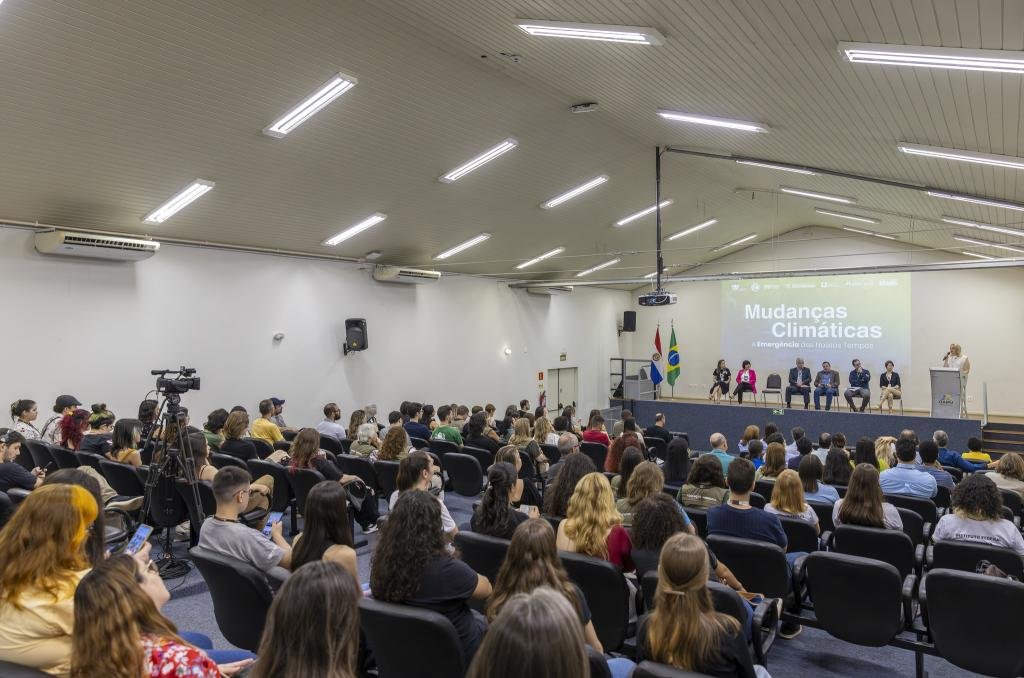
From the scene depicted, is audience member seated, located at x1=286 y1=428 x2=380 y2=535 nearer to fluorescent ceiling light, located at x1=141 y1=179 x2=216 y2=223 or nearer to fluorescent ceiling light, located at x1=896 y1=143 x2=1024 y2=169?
fluorescent ceiling light, located at x1=141 y1=179 x2=216 y2=223

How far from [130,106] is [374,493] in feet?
13.9

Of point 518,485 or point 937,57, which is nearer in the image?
point 937,57

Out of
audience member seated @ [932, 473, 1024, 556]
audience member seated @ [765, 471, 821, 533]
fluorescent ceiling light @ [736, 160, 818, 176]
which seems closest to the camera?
audience member seated @ [932, 473, 1024, 556]

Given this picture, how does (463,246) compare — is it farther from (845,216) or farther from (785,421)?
(845,216)

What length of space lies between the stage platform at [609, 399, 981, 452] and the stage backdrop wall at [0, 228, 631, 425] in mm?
3578

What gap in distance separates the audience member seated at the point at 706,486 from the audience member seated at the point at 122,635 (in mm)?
3232

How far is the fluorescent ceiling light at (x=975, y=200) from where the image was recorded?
26.1 feet

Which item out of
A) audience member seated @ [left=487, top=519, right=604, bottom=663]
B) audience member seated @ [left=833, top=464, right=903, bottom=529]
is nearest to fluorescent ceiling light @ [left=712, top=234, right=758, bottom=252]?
audience member seated @ [left=833, top=464, right=903, bottom=529]

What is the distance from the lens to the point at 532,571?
2416mm

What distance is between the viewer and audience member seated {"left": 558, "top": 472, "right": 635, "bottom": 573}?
10.6 feet

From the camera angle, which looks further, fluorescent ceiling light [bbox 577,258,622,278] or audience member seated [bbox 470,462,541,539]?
fluorescent ceiling light [bbox 577,258,622,278]

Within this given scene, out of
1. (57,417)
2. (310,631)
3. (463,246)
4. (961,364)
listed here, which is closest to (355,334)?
(463,246)

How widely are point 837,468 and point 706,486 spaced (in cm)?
197

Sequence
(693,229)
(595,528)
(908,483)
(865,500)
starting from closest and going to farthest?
(595,528), (865,500), (908,483), (693,229)
